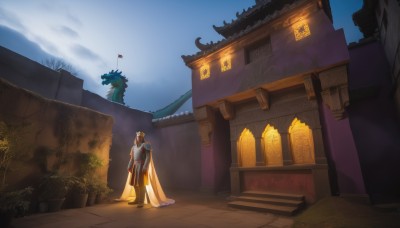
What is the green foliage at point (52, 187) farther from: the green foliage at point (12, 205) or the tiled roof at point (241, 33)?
the tiled roof at point (241, 33)

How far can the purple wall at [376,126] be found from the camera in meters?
6.08

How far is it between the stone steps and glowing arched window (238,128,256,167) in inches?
45.5

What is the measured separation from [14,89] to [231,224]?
19.8 ft

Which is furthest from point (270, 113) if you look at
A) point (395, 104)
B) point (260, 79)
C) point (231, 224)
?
point (231, 224)

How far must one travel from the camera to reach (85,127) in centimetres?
709

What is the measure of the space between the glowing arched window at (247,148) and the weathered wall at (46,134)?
16.3 feet

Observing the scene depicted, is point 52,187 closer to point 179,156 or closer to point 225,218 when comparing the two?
point 225,218

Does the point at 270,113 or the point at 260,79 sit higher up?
the point at 260,79

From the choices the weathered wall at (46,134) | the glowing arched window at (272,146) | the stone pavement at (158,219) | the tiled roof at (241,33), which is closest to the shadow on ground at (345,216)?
the stone pavement at (158,219)

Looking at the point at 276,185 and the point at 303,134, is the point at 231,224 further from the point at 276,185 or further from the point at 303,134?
the point at 303,134

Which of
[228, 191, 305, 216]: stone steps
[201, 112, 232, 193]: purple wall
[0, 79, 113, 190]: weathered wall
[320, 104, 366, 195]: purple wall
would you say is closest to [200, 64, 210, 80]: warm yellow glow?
[201, 112, 232, 193]: purple wall

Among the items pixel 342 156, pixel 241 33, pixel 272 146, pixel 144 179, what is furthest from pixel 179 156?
pixel 342 156

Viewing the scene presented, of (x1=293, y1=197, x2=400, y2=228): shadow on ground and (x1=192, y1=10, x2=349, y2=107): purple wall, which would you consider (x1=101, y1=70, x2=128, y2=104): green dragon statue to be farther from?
(x1=293, y1=197, x2=400, y2=228): shadow on ground

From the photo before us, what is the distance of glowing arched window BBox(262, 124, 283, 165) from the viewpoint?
669 centimetres
